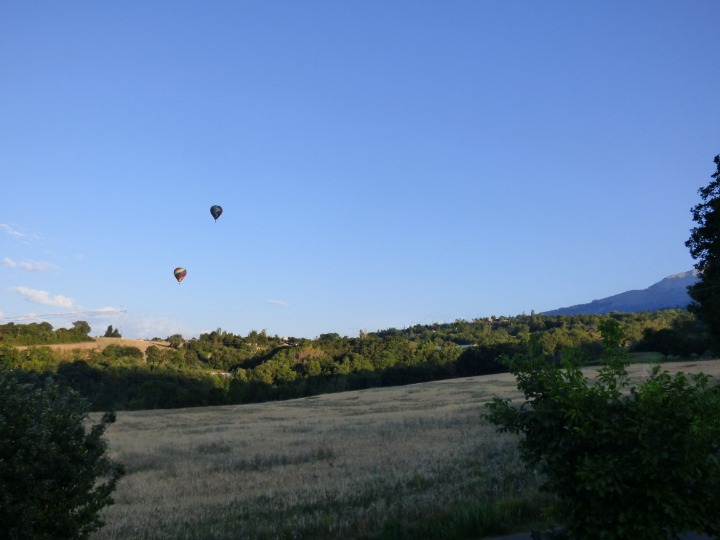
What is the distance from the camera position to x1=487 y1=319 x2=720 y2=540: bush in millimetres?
6312

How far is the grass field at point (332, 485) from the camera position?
10.9m

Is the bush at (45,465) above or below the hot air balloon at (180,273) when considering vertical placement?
below

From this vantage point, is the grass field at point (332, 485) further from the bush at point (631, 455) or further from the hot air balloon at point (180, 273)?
the hot air balloon at point (180, 273)

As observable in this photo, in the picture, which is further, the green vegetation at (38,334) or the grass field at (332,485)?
the green vegetation at (38,334)

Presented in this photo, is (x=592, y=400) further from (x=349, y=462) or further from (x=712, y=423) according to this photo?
(x=349, y=462)

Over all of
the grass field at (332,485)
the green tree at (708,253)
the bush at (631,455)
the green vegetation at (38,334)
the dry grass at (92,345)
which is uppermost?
the green vegetation at (38,334)

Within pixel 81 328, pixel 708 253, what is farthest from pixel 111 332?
pixel 708 253

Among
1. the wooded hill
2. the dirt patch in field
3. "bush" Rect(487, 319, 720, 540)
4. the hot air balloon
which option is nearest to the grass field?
"bush" Rect(487, 319, 720, 540)

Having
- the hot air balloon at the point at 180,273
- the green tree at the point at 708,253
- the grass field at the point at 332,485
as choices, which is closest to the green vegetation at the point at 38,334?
the hot air balloon at the point at 180,273

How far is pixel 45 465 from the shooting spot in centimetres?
814

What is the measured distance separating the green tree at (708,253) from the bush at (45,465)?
3097cm

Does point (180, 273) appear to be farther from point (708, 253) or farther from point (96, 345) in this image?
point (96, 345)

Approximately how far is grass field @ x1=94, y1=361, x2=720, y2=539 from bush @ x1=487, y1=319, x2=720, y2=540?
140 inches

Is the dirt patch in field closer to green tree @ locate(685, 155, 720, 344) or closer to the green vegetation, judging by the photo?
the green vegetation
